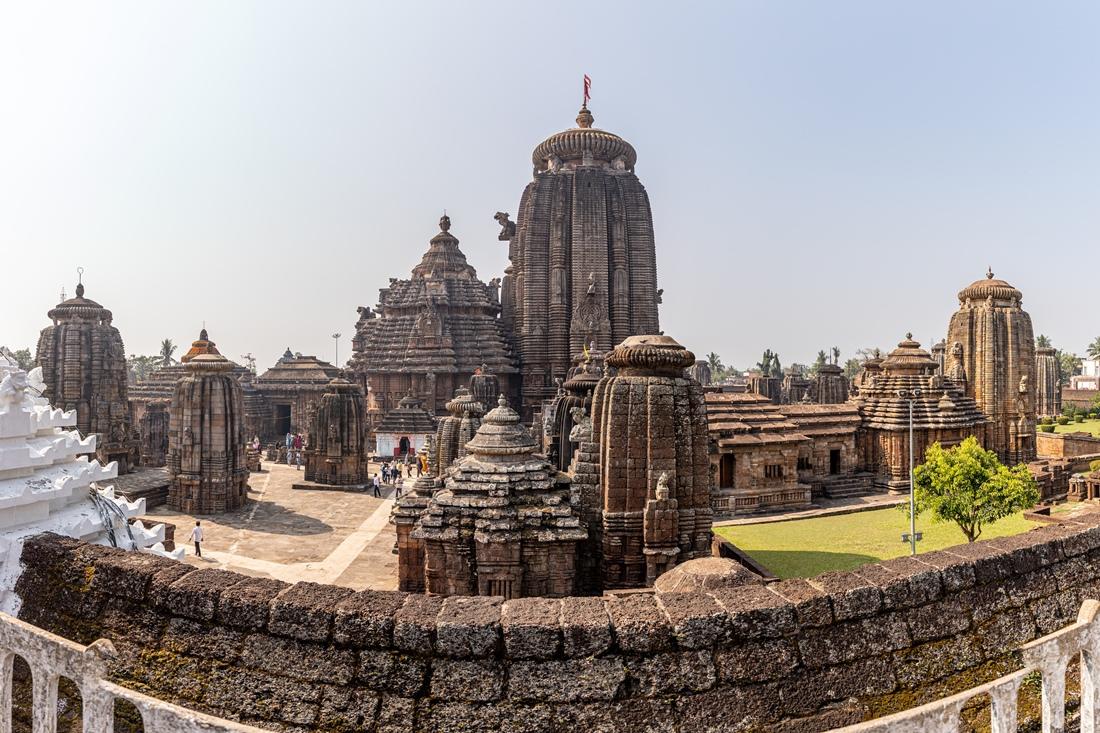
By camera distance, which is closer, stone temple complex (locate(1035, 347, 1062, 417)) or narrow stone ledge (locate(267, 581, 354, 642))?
narrow stone ledge (locate(267, 581, 354, 642))

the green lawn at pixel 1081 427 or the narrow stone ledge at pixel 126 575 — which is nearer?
the narrow stone ledge at pixel 126 575

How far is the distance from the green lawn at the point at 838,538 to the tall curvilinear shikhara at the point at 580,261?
1915 cm

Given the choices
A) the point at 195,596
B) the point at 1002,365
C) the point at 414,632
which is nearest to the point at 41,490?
the point at 195,596

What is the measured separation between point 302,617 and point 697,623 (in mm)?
2286

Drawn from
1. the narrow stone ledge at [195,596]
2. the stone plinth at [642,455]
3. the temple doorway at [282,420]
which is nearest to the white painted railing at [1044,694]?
the narrow stone ledge at [195,596]

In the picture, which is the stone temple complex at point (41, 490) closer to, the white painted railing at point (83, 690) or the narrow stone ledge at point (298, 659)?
the white painted railing at point (83, 690)

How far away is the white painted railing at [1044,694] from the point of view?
3381 mm

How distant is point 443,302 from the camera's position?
1796 inches

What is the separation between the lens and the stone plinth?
13172mm

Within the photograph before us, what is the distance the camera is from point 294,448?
4256 cm

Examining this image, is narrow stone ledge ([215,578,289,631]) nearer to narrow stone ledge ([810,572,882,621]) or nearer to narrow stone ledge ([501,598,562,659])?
narrow stone ledge ([501,598,562,659])

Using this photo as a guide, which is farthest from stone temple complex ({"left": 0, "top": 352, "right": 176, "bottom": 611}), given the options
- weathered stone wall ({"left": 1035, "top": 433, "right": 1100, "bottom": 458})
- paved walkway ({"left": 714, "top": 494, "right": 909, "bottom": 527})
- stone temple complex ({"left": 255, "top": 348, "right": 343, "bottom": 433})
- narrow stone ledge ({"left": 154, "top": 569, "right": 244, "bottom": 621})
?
weathered stone wall ({"left": 1035, "top": 433, "right": 1100, "bottom": 458})

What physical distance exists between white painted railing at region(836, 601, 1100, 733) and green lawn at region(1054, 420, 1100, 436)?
59.1 meters

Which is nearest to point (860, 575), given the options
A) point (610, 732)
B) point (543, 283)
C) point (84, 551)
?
point (610, 732)
